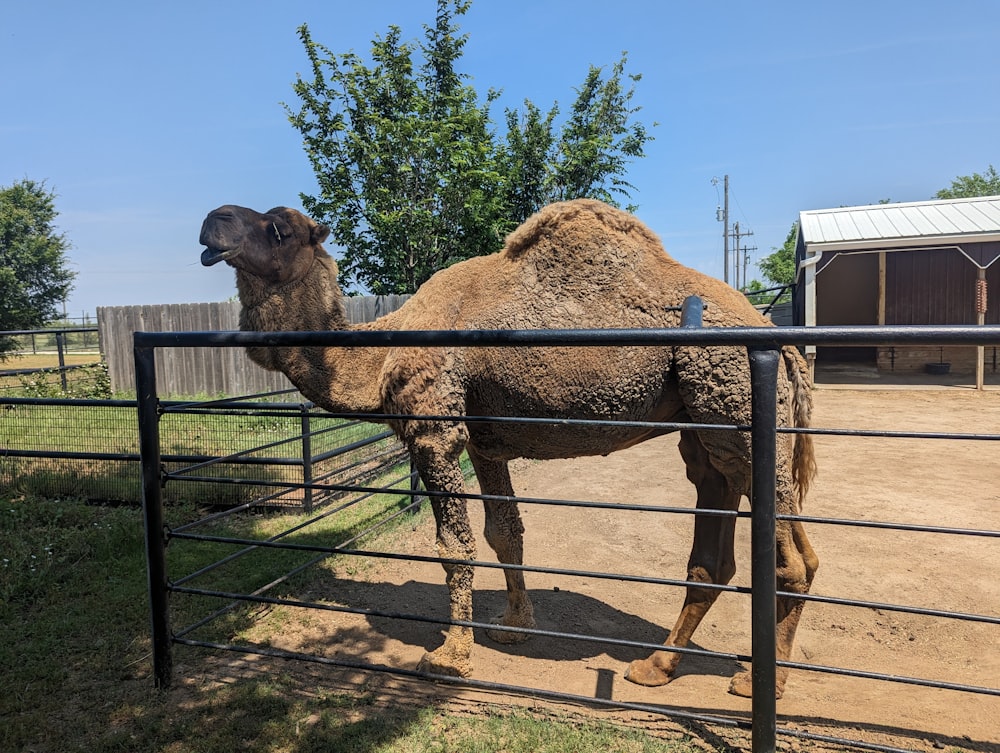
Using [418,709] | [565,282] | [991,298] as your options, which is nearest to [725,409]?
[565,282]

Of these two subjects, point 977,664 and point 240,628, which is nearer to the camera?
point 977,664

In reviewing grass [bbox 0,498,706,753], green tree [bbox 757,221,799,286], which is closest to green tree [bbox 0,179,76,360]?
grass [bbox 0,498,706,753]

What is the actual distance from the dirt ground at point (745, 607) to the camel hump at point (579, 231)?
229cm

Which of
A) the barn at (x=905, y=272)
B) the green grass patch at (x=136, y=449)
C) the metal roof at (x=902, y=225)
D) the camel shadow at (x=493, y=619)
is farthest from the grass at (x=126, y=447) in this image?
the metal roof at (x=902, y=225)

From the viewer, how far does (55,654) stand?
3.56 meters

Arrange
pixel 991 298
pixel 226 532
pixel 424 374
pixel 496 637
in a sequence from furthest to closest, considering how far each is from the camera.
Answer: pixel 991 298, pixel 226 532, pixel 496 637, pixel 424 374

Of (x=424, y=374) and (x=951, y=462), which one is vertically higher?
(x=424, y=374)

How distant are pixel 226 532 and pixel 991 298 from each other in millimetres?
20299

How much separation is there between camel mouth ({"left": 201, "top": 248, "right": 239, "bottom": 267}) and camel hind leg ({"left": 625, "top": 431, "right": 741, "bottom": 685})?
2750 millimetres

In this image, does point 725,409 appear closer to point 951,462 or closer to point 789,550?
point 789,550

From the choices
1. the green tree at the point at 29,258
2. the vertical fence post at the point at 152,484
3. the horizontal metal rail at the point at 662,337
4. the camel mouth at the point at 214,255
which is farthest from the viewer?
the green tree at the point at 29,258

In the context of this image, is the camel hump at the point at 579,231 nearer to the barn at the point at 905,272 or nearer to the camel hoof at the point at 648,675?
the camel hoof at the point at 648,675

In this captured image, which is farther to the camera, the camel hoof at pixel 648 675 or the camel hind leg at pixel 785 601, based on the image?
the camel hoof at pixel 648 675

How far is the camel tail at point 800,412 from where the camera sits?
3.41 metres
